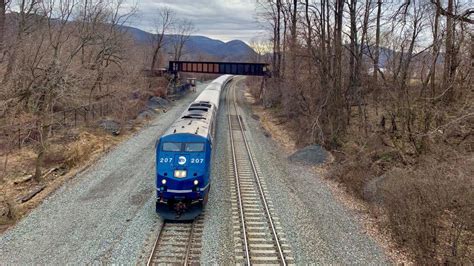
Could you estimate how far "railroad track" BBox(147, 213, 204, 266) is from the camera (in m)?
10.9

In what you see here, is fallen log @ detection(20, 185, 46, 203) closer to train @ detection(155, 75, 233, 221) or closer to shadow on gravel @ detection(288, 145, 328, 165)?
train @ detection(155, 75, 233, 221)

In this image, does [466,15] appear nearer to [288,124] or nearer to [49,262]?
[49,262]

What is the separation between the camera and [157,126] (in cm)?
3425

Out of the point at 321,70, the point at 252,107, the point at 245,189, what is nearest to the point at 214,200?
the point at 245,189

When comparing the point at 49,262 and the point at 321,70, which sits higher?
the point at 321,70

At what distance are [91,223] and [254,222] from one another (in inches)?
222

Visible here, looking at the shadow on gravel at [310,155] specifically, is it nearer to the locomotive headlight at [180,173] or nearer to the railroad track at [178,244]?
the railroad track at [178,244]

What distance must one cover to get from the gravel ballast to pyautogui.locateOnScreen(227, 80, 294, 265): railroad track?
299 centimetres

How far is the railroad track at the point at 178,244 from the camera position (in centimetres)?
1092

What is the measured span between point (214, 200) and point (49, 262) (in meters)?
6.63

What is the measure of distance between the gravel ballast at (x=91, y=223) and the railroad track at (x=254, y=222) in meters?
2.99

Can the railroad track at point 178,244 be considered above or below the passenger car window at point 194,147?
below

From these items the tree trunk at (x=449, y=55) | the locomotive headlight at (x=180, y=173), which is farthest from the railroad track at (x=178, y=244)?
the tree trunk at (x=449, y=55)

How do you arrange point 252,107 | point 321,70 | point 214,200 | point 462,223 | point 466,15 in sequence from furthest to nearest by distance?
point 252,107, point 321,70, point 214,200, point 466,15, point 462,223
